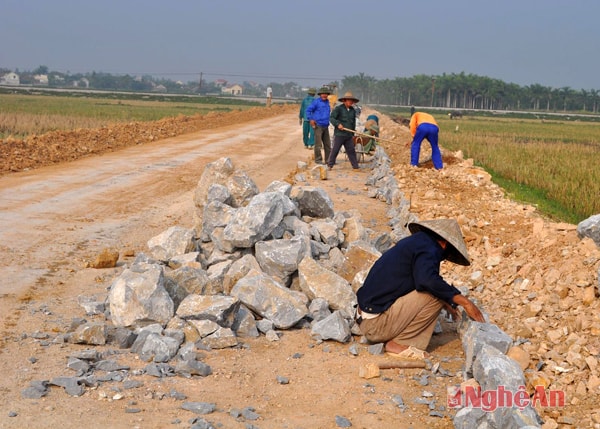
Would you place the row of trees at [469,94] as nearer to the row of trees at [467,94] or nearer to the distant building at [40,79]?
the row of trees at [467,94]

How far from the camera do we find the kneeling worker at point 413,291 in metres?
5.31

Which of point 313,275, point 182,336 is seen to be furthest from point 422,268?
point 182,336

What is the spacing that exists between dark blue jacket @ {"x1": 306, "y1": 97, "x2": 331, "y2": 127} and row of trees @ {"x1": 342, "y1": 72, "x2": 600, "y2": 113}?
99.4 m

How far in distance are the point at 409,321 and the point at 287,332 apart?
40.9 inches

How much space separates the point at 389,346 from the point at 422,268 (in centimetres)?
76

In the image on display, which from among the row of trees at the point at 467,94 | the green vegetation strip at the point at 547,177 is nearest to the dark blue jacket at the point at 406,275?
the green vegetation strip at the point at 547,177

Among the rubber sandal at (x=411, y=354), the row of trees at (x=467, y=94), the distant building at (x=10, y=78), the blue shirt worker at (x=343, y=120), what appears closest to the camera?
the rubber sandal at (x=411, y=354)

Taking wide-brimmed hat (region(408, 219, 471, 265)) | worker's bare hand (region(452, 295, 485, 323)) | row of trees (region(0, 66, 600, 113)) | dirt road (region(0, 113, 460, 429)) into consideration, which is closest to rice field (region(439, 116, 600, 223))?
dirt road (region(0, 113, 460, 429))

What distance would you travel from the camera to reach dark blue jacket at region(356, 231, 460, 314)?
5309mm

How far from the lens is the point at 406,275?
18.0 feet

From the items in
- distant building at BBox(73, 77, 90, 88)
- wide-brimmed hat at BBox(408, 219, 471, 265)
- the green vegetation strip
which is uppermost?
wide-brimmed hat at BBox(408, 219, 471, 265)

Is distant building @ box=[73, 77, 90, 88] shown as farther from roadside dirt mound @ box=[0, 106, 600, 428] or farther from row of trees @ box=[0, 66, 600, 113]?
roadside dirt mound @ box=[0, 106, 600, 428]

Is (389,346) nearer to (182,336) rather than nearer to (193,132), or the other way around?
(182,336)

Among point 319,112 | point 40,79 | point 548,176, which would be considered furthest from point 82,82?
point 548,176
